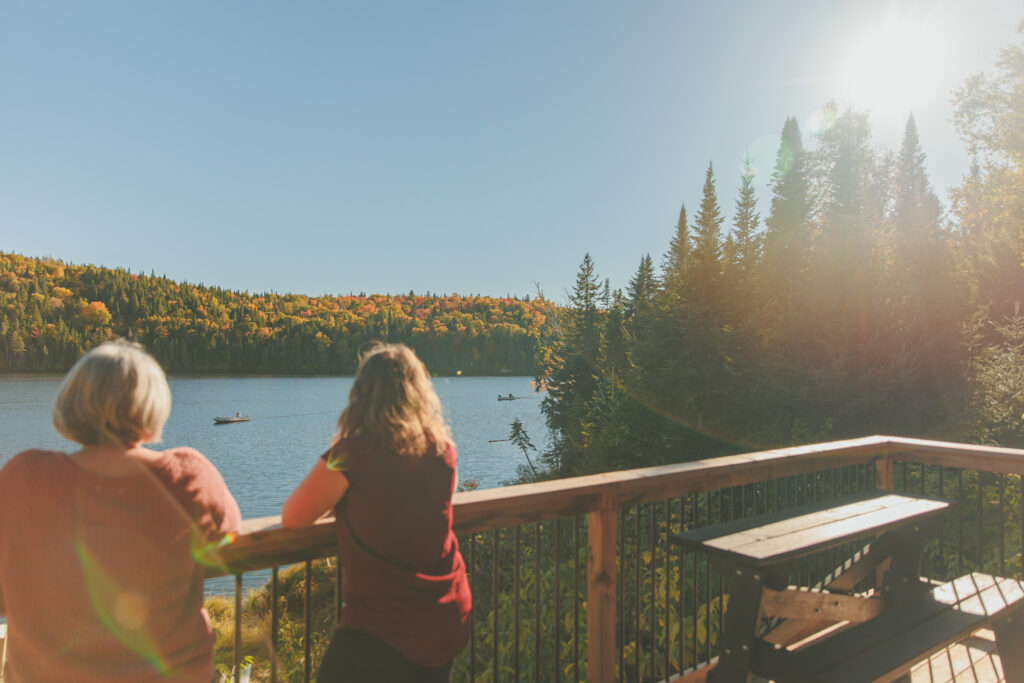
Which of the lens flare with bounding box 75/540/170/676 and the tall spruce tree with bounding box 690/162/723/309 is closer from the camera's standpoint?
the lens flare with bounding box 75/540/170/676

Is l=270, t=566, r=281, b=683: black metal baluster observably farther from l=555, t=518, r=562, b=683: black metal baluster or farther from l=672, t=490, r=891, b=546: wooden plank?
l=672, t=490, r=891, b=546: wooden plank

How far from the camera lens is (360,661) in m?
1.59

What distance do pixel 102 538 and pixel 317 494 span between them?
18.2 inches

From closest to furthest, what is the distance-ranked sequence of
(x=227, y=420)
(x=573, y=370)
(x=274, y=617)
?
(x=274, y=617) → (x=573, y=370) → (x=227, y=420)

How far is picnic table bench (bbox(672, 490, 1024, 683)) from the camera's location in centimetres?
203

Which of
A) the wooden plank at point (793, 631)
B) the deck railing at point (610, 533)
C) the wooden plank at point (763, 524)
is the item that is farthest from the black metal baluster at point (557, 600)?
the wooden plank at point (793, 631)

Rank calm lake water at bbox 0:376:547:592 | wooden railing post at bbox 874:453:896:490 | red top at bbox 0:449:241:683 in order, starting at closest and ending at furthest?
red top at bbox 0:449:241:683 < wooden railing post at bbox 874:453:896:490 < calm lake water at bbox 0:376:547:592

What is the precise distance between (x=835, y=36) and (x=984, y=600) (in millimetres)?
9745

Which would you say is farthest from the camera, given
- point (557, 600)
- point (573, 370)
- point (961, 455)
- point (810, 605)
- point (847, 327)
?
point (573, 370)

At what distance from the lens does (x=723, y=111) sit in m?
12.9

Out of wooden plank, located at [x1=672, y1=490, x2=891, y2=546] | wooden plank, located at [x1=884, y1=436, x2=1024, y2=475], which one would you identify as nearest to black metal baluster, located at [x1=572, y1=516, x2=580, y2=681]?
wooden plank, located at [x1=672, y1=490, x2=891, y2=546]

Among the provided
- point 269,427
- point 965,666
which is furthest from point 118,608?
point 269,427

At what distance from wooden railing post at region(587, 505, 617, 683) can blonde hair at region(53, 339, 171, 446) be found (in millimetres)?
1548

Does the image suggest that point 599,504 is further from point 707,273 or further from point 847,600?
point 707,273
